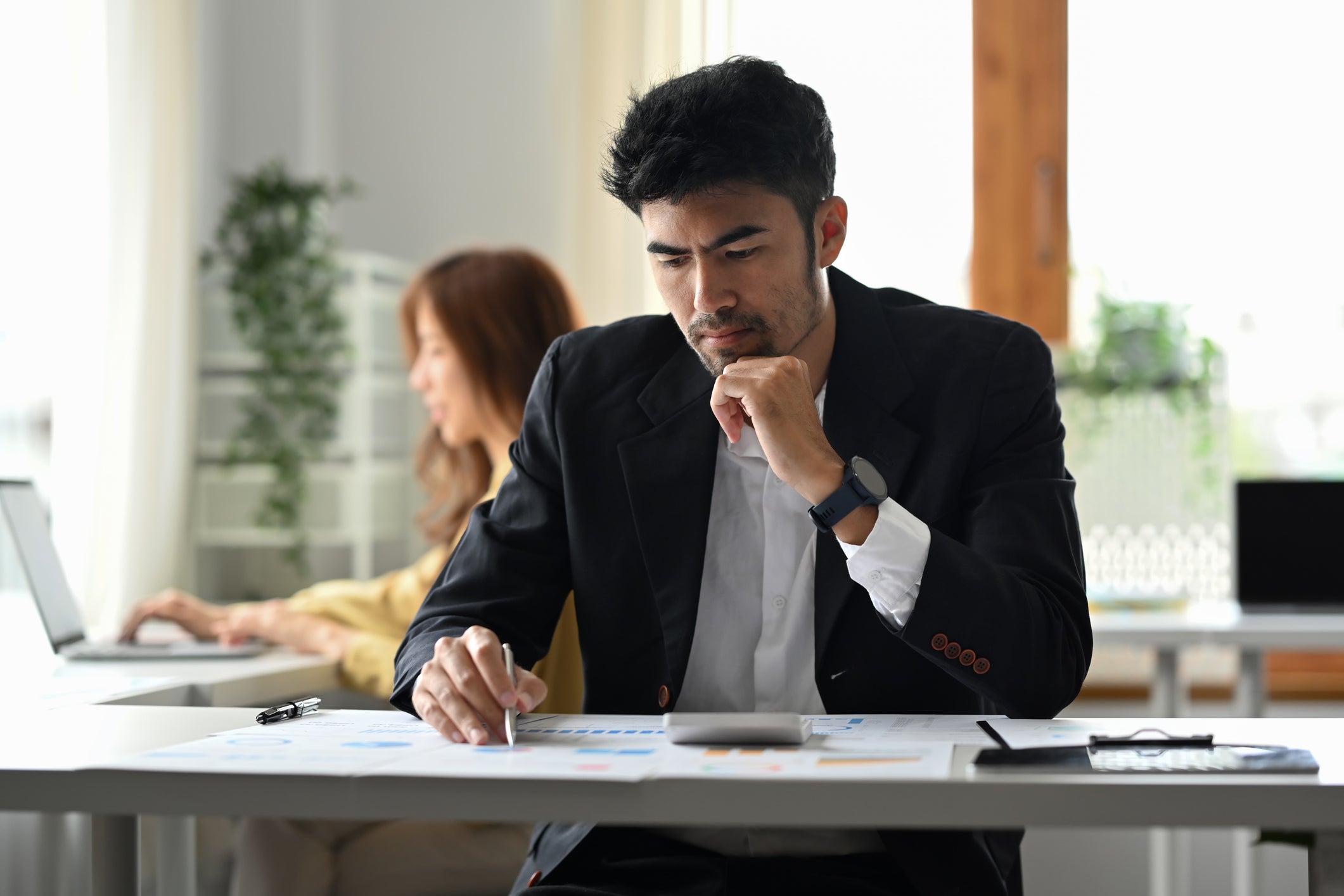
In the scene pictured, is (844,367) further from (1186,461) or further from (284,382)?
(284,382)

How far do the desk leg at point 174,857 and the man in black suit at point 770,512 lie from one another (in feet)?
1.55

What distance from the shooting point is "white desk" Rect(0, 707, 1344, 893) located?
0.81 m

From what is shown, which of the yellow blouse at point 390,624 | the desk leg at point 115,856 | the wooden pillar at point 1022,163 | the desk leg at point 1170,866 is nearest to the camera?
the desk leg at point 115,856

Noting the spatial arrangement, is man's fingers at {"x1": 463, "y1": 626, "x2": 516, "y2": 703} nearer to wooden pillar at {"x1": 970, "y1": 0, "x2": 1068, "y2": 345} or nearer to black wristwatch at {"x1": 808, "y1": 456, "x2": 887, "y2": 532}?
black wristwatch at {"x1": 808, "y1": 456, "x2": 887, "y2": 532}

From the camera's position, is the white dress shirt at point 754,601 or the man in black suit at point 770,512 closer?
the man in black suit at point 770,512

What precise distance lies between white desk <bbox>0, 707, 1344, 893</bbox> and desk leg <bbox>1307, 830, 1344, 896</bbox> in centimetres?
5

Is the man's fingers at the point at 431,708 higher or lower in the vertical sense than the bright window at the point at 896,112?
lower

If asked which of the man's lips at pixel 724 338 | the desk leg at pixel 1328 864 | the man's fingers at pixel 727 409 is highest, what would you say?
the man's lips at pixel 724 338

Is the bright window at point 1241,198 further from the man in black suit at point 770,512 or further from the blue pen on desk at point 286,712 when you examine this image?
the blue pen on desk at point 286,712

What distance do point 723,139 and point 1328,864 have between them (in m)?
A: 0.83

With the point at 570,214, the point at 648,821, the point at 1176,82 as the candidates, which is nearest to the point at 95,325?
the point at 570,214

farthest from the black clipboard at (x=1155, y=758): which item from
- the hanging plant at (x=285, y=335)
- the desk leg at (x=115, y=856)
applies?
the hanging plant at (x=285, y=335)

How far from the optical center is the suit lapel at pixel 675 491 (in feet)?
4.34

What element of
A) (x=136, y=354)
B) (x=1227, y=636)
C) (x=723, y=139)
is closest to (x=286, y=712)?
(x=723, y=139)
